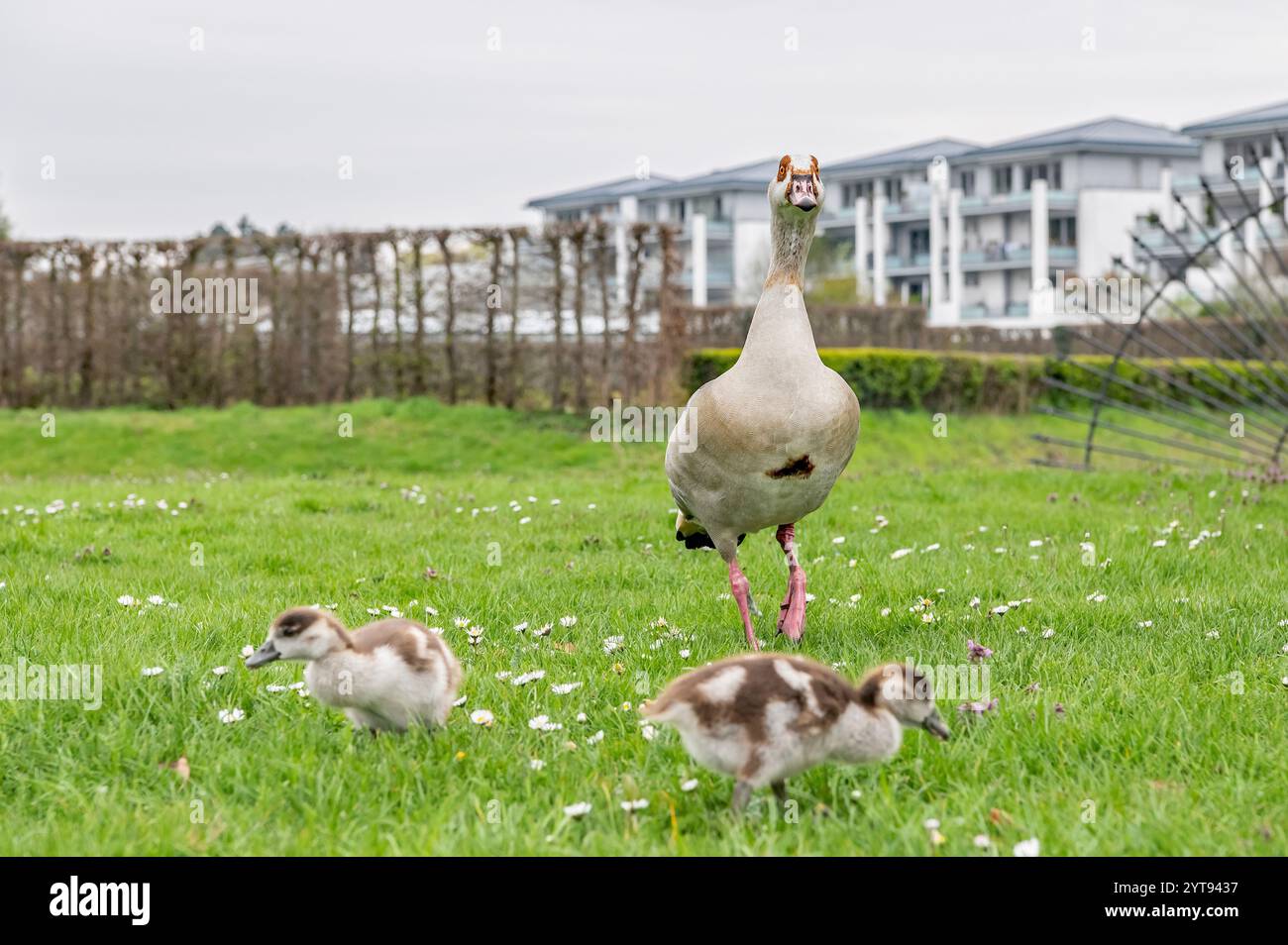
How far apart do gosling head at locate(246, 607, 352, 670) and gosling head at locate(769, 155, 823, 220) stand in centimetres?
318

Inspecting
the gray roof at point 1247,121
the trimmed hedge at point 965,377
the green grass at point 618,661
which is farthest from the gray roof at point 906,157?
the green grass at point 618,661

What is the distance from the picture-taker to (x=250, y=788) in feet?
14.2

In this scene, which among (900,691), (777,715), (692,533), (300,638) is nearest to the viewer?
(777,715)

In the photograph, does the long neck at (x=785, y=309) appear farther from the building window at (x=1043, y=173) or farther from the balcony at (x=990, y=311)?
the building window at (x=1043, y=173)

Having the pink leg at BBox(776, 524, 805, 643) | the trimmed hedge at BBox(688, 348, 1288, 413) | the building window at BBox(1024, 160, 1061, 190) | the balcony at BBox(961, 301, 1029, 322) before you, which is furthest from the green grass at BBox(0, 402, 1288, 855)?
the building window at BBox(1024, 160, 1061, 190)

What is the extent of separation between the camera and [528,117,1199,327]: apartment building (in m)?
75.8

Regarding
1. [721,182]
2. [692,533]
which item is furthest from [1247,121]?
[692,533]

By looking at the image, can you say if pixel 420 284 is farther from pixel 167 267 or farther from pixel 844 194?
pixel 844 194

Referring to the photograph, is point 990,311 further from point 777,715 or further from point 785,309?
point 777,715

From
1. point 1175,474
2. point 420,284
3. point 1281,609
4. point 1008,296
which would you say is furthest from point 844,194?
point 1281,609

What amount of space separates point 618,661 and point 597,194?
86734 mm

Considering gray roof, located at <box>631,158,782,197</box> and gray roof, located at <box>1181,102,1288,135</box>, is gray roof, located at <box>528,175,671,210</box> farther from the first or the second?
gray roof, located at <box>1181,102,1288,135</box>

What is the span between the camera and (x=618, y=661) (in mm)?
6102
